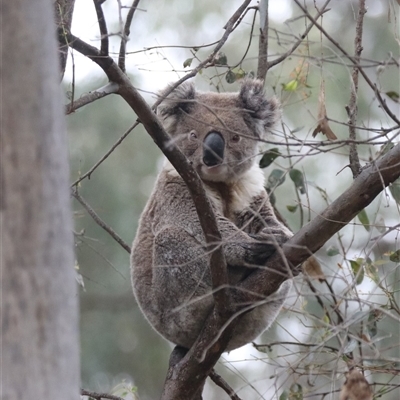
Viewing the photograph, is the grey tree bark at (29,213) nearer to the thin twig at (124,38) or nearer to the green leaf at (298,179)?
the thin twig at (124,38)

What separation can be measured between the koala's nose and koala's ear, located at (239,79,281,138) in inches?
12.0

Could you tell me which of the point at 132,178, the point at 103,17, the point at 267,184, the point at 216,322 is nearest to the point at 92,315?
the point at 132,178

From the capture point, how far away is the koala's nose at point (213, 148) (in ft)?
11.6

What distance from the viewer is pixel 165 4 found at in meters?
10.6

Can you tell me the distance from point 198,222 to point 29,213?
6.45 feet

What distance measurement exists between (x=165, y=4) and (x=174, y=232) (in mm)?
7841

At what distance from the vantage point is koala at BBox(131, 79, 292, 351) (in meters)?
3.38

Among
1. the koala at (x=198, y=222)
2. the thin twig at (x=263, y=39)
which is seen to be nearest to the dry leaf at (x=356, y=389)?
the koala at (x=198, y=222)

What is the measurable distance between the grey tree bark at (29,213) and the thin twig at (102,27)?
616 millimetres

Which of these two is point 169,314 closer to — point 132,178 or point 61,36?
point 61,36

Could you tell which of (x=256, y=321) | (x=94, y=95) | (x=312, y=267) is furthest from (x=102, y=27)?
(x=312, y=267)

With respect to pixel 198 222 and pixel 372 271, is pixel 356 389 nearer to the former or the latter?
pixel 372 271

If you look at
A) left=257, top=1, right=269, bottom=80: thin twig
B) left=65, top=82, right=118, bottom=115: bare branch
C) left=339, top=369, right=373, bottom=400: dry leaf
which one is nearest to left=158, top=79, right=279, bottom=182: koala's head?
left=257, top=1, right=269, bottom=80: thin twig

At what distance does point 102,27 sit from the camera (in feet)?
7.34
